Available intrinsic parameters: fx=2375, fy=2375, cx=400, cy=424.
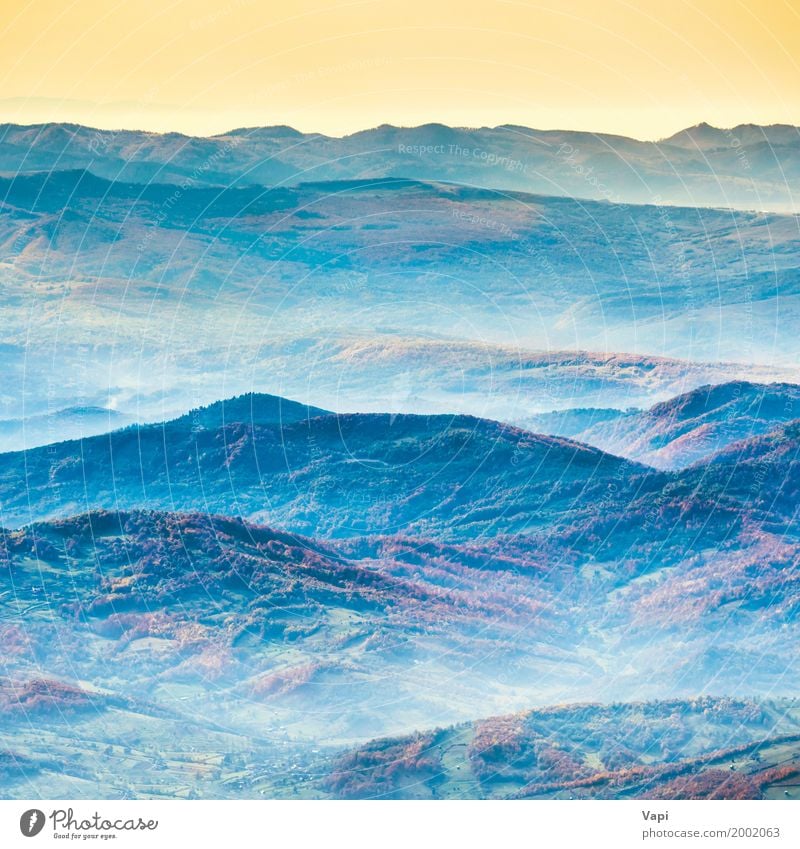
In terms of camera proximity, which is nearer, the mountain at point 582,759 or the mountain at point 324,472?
the mountain at point 582,759

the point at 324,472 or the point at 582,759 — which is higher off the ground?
the point at 324,472

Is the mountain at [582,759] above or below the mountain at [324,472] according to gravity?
below

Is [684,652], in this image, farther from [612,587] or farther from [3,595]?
[3,595]

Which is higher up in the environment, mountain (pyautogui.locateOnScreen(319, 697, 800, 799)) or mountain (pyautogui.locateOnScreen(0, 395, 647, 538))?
mountain (pyautogui.locateOnScreen(0, 395, 647, 538))

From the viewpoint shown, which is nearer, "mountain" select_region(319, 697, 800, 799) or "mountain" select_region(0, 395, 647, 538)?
"mountain" select_region(319, 697, 800, 799)

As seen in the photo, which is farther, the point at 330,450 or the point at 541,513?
the point at 330,450

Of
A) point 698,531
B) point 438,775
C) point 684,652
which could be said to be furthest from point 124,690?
point 698,531

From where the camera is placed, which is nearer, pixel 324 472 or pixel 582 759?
pixel 582 759
